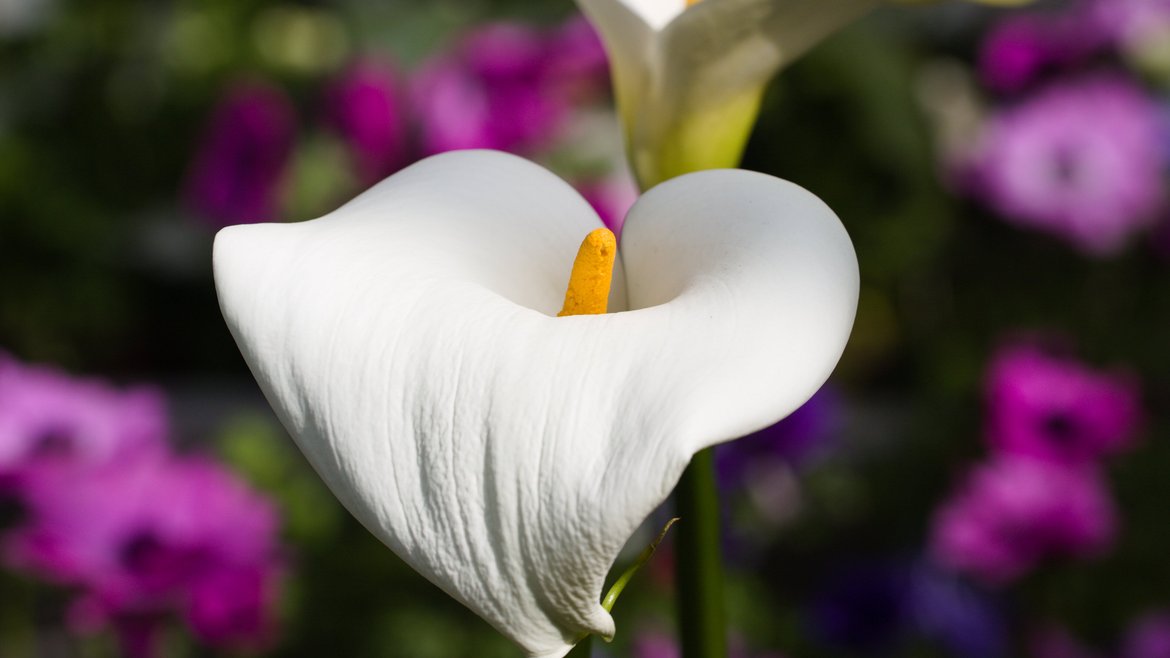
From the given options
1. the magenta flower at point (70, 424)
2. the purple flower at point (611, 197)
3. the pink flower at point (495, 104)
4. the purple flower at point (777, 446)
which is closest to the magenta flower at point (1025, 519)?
the purple flower at point (777, 446)

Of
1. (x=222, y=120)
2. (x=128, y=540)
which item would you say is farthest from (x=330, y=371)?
(x=222, y=120)

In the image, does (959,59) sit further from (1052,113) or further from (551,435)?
(551,435)

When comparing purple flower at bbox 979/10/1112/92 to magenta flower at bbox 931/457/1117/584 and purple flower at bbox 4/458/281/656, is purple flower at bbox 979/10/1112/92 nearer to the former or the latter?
magenta flower at bbox 931/457/1117/584

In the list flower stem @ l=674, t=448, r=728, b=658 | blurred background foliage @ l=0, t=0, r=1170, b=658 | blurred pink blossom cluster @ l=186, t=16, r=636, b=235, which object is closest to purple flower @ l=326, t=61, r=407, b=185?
blurred pink blossom cluster @ l=186, t=16, r=636, b=235

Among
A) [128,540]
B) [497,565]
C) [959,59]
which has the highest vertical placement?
[497,565]

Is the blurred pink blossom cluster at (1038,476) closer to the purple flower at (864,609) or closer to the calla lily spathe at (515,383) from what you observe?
the purple flower at (864,609)

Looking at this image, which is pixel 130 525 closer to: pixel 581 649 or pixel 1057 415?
pixel 581 649

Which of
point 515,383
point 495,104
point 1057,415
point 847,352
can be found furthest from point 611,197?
point 847,352
